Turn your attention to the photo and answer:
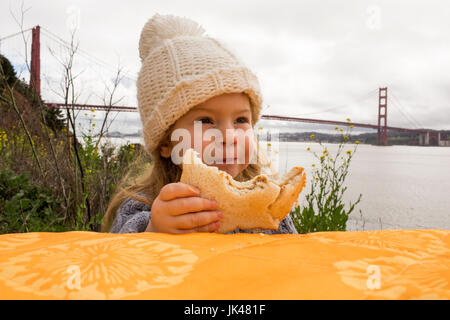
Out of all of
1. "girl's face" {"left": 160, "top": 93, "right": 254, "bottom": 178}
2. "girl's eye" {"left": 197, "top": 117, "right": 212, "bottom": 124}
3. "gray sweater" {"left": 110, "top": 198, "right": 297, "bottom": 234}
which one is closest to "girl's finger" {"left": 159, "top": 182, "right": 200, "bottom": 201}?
"gray sweater" {"left": 110, "top": 198, "right": 297, "bottom": 234}

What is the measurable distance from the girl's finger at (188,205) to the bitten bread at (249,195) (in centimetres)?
3

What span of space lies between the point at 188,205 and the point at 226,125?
2.00 ft

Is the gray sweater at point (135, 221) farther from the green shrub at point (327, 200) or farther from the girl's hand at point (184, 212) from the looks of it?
the green shrub at point (327, 200)

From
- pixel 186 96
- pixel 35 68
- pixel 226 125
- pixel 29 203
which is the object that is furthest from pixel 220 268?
pixel 35 68

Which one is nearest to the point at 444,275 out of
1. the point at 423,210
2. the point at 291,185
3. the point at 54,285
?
the point at 291,185

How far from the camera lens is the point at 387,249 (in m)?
0.63

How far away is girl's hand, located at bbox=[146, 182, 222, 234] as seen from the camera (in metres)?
0.92

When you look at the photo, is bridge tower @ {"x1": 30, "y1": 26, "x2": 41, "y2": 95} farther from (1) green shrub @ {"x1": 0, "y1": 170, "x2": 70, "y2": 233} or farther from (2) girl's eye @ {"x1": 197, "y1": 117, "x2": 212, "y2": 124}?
(2) girl's eye @ {"x1": 197, "y1": 117, "x2": 212, "y2": 124}

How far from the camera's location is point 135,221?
4.23 ft

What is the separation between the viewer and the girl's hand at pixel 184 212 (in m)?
0.92

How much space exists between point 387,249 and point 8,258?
2.46 feet

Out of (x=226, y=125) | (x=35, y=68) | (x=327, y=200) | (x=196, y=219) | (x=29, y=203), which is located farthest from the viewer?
(x=35, y=68)

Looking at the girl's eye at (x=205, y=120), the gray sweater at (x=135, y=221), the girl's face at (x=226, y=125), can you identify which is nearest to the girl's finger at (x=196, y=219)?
the gray sweater at (x=135, y=221)

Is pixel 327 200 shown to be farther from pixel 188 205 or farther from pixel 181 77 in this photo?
pixel 188 205
